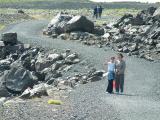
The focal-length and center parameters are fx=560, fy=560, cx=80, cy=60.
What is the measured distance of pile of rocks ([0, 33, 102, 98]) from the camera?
3681cm

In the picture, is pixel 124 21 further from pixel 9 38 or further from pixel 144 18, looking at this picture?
pixel 9 38

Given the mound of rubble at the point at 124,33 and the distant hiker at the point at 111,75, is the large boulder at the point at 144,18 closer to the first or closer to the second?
the mound of rubble at the point at 124,33

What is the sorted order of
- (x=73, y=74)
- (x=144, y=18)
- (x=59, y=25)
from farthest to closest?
1. (x=59, y=25)
2. (x=144, y=18)
3. (x=73, y=74)

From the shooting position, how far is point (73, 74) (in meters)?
41.0

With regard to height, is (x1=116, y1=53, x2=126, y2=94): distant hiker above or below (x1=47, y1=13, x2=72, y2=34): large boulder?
above

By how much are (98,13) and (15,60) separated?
43.0 meters

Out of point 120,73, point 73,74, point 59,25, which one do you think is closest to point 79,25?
point 59,25

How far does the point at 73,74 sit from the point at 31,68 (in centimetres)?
882

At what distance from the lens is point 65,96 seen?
31.1 m

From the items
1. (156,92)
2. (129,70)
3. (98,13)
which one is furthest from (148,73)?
(98,13)

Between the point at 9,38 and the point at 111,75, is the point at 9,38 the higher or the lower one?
the lower one

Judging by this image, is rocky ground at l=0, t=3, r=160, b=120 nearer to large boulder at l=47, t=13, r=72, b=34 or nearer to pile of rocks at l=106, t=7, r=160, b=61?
large boulder at l=47, t=13, r=72, b=34

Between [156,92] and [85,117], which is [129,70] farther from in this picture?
[85,117]

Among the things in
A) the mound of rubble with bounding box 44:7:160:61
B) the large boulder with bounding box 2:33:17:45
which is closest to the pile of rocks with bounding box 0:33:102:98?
the large boulder with bounding box 2:33:17:45
